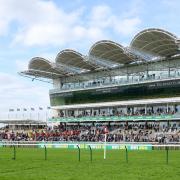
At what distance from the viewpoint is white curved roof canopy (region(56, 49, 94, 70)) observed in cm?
6450

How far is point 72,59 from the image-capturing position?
67125 mm

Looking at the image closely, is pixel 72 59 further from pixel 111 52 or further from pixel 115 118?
pixel 115 118

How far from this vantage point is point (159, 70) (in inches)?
2425

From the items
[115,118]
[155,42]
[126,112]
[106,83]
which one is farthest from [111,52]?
[126,112]

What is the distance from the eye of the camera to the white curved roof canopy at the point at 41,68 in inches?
2768

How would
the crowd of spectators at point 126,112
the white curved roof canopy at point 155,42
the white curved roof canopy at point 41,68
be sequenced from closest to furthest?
the white curved roof canopy at point 155,42, the crowd of spectators at point 126,112, the white curved roof canopy at point 41,68

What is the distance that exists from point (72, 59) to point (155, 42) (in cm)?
1636

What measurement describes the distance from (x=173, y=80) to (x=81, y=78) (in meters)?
19.4

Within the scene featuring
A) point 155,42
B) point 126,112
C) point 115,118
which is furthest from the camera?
point 126,112

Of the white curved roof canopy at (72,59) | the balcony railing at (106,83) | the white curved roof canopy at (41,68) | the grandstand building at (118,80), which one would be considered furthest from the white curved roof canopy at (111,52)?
the white curved roof canopy at (41,68)

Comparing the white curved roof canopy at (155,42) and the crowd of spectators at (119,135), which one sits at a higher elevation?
the white curved roof canopy at (155,42)

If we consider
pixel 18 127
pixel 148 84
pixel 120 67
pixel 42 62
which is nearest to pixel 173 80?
pixel 148 84

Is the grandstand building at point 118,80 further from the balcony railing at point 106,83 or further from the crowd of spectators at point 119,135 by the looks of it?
the crowd of spectators at point 119,135

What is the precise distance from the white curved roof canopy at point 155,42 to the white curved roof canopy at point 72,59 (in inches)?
412
